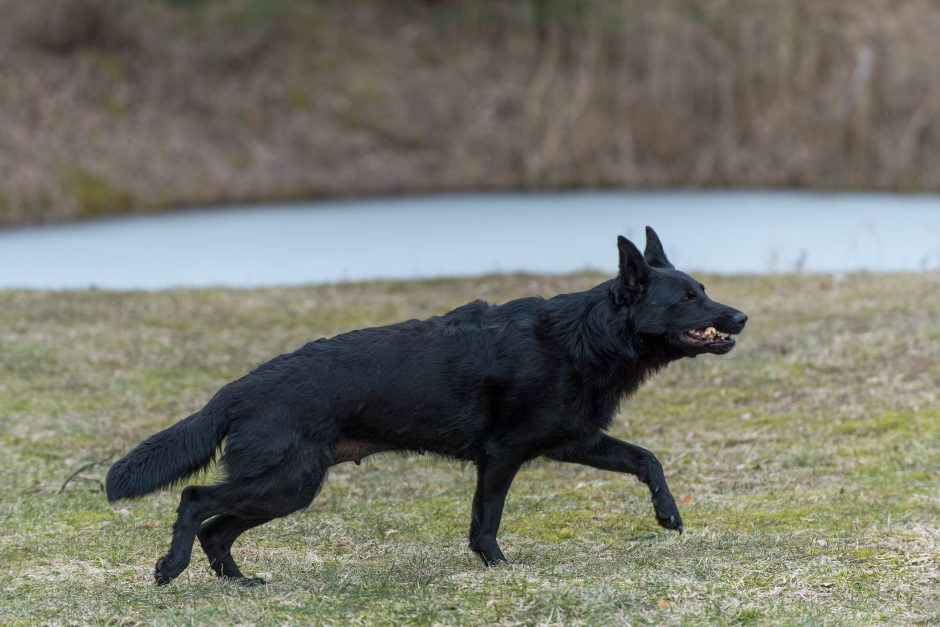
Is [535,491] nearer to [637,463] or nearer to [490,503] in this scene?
[637,463]

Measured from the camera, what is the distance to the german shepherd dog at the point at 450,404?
578 cm

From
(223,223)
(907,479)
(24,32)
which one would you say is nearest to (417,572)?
(907,479)

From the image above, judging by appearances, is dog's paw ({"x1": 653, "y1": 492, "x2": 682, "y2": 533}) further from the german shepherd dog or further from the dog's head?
the dog's head

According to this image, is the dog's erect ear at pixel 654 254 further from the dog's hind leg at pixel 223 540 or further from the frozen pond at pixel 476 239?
the frozen pond at pixel 476 239

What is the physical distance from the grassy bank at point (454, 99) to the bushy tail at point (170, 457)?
19.4 metres

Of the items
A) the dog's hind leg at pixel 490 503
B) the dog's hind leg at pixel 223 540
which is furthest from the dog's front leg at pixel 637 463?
the dog's hind leg at pixel 223 540

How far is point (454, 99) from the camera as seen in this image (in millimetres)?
31375

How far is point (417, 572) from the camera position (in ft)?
20.2

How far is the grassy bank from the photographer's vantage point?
83.4 feet

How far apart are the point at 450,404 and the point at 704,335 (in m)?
1.40

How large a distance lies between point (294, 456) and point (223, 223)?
63.8 ft

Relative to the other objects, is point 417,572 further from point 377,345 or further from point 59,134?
point 59,134

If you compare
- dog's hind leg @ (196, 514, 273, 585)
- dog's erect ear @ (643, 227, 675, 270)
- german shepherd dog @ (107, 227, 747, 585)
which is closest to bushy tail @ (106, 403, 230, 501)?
german shepherd dog @ (107, 227, 747, 585)

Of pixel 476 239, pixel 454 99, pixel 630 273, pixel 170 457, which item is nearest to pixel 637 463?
pixel 630 273
